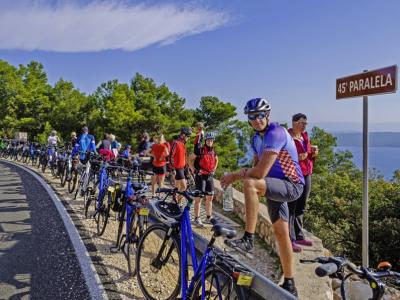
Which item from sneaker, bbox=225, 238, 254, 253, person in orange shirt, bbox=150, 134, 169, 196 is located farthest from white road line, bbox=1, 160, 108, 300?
person in orange shirt, bbox=150, 134, 169, 196

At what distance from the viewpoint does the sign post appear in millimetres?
3854

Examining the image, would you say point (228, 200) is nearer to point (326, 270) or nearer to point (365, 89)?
point (365, 89)

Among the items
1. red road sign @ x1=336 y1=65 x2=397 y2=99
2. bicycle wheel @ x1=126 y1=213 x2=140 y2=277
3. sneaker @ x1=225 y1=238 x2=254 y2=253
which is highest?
red road sign @ x1=336 y1=65 x2=397 y2=99

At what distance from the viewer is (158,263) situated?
3771mm

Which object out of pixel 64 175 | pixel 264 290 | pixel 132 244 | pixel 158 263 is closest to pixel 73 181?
pixel 64 175

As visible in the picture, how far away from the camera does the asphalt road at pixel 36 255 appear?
3768 mm

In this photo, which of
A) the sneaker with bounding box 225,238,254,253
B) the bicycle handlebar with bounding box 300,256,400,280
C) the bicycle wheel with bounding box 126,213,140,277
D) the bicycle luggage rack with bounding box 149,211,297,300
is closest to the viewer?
the bicycle handlebar with bounding box 300,256,400,280

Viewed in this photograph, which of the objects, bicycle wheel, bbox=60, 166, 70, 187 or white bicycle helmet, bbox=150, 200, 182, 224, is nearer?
white bicycle helmet, bbox=150, 200, 182, 224

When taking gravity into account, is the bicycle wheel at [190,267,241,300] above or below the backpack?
below

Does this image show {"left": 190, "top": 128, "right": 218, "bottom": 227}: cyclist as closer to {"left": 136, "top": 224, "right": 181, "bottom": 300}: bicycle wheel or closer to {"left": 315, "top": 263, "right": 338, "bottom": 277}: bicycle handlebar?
{"left": 136, "top": 224, "right": 181, "bottom": 300}: bicycle wheel

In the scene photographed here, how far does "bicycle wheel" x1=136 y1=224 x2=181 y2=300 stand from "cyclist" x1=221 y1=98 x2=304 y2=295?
770 mm

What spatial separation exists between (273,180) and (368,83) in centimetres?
183

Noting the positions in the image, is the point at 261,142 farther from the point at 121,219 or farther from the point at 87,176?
the point at 87,176

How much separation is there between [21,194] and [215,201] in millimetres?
5048
